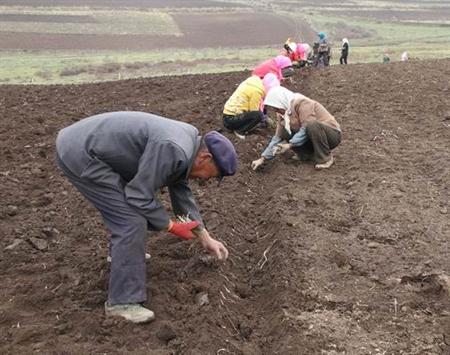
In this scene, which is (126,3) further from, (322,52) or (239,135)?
(239,135)

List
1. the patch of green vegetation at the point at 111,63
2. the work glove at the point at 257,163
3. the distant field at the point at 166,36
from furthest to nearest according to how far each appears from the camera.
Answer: the distant field at the point at 166,36, the patch of green vegetation at the point at 111,63, the work glove at the point at 257,163

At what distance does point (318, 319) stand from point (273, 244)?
4.43 ft

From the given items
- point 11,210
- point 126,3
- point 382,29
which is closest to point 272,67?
point 11,210

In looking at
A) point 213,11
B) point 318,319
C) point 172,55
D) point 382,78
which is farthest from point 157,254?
point 213,11

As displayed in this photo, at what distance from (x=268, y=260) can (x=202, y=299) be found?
3.49 feet

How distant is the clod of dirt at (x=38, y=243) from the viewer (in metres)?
5.71

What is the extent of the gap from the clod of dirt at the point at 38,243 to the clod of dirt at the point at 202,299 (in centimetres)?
179

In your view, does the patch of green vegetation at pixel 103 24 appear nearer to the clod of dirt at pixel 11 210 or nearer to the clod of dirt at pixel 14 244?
the clod of dirt at pixel 11 210

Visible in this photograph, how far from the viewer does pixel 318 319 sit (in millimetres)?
4598

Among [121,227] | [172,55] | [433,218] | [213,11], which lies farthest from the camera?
[213,11]

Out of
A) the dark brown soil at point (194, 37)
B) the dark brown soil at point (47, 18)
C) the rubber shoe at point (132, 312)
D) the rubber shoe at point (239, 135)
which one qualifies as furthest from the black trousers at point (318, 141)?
the dark brown soil at point (47, 18)

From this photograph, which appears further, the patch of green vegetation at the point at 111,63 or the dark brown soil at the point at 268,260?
the patch of green vegetation at the point at 111,63

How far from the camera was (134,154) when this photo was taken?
416 centimetres

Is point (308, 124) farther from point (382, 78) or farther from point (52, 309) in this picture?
point (382, 78)
